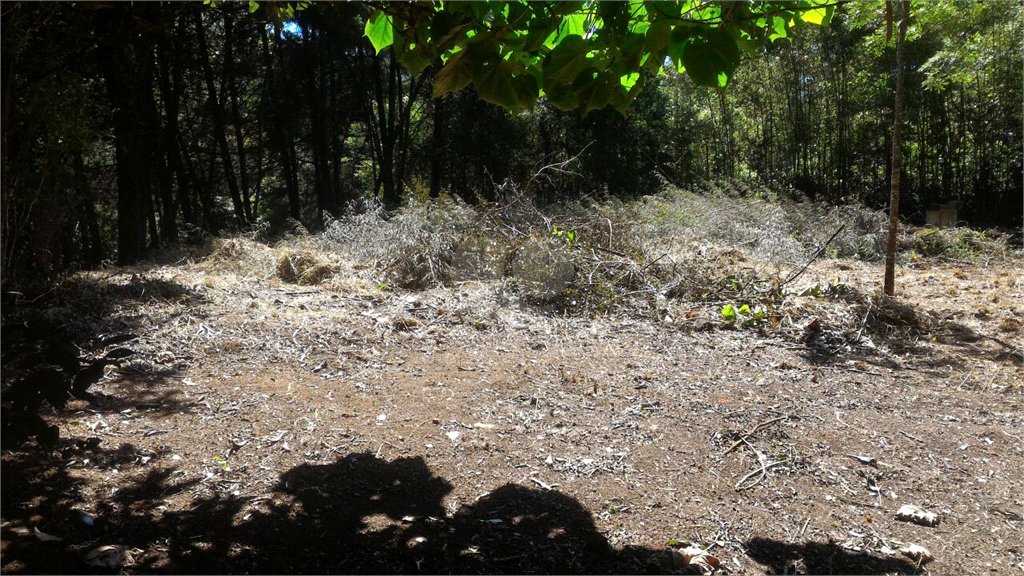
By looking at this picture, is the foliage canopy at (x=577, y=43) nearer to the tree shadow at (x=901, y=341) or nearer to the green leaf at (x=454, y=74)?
the green leaf at (x=454, y=74)

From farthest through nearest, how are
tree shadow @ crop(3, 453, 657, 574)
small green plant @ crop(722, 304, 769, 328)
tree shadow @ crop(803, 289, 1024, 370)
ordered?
small green plant @ crop(722, 304, 769, 328) < tree shadow @ crop(803, 289, 1024, 370) < tree shadow @ crop(3, 453, 657, 574)

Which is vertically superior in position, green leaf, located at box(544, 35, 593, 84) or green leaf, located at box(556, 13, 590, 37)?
green leaf, located at box(556, 13, 590, 37)

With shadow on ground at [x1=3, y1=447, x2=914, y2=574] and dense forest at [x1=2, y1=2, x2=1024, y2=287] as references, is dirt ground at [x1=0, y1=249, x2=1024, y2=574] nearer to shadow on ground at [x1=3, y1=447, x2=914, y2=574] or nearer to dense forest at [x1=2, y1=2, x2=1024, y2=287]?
shadow on ground at [x1=3, y1=447, x2=914, y2=574]

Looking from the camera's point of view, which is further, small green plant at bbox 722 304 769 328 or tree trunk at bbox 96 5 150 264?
tree trunk at bbox 96 5 150 264

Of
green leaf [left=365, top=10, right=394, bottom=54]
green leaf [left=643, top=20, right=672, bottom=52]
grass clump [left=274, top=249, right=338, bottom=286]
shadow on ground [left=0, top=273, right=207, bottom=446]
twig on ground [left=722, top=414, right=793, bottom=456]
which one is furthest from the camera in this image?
grass clump [left=274, top=249, right=338, bottom=286]

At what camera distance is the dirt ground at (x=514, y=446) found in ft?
7.05

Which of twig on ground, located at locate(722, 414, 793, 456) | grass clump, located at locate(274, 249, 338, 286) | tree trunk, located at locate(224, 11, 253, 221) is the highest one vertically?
tree trunk, located at locate(224, 11, 253, 221)

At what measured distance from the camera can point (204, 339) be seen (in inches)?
169

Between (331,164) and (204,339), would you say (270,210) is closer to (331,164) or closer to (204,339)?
(331,164)

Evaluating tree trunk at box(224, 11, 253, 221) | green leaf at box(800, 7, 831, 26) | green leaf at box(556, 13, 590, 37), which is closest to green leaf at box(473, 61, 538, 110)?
green leaf at box(556, 13, 590, 37)

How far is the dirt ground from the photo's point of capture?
215 cm

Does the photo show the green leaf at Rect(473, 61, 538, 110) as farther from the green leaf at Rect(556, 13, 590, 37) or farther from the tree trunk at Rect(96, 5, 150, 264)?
the tree trunk at Rect(96, 5, 150, 264)

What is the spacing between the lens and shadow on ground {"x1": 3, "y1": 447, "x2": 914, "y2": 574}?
1.96 metres

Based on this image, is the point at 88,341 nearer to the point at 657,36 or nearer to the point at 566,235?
the point at 657,36
